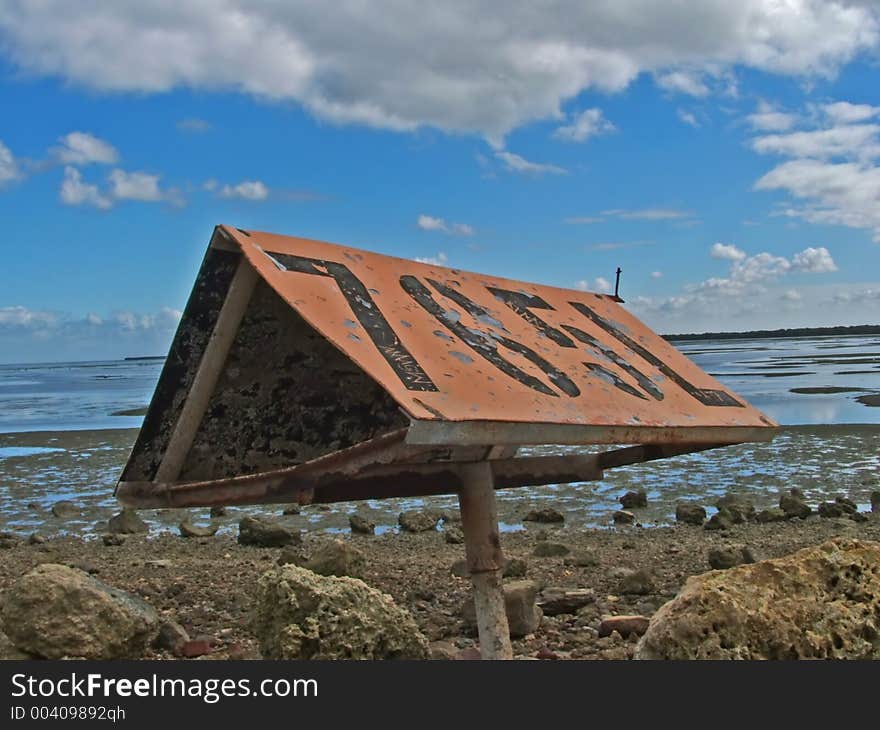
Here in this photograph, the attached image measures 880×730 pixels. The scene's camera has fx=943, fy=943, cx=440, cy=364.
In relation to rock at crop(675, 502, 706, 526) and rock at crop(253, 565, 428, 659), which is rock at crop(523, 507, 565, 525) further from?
rock at crop(253, 565, 428, 659)

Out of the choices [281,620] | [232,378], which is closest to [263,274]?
[232,378]

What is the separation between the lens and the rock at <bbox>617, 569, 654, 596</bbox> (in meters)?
6.87

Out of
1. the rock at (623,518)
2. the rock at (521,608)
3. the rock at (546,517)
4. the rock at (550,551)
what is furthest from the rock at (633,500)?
the rock at (521,608)

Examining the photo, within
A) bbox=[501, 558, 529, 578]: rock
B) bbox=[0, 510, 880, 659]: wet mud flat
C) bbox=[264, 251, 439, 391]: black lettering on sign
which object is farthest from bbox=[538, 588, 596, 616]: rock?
bbox=[264, 251, 439, 391]: black lettering on sign

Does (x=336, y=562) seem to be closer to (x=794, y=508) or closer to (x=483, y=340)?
(x=483, y=340)

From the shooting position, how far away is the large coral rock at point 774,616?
3.32 meters

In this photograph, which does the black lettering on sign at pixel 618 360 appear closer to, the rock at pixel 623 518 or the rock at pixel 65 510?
the rock at pixel 623 518

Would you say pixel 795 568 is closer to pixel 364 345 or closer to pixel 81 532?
pixel 364 345

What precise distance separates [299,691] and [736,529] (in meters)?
8.24

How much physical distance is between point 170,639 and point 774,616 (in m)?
3.36

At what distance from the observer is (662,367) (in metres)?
4.88

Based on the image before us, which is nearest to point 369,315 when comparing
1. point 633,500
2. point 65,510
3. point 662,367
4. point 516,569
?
point 662,367

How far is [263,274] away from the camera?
3.36 meters

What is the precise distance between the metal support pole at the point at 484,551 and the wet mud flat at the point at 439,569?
105 centimetres
